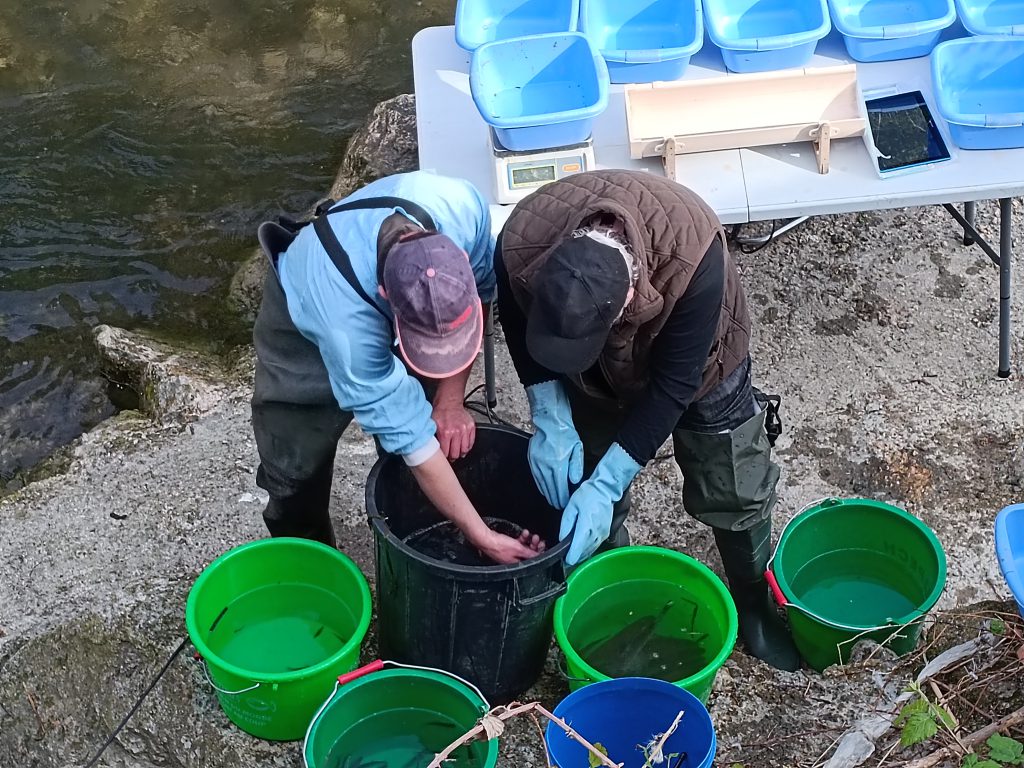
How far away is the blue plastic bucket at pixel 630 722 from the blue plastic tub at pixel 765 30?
217cm

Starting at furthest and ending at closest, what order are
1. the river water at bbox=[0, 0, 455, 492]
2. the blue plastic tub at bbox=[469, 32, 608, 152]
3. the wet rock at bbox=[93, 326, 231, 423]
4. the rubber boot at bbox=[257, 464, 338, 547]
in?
1. the river water at bbox=[0, 0, 455, 492]
2. the wet rock at bbox=[93, 326, 231, 423]
3. the blue plastic tub at bbox=[469, 32, 608, 152]
4. the rubber boot at bbox=[257, 464, 338, 547]

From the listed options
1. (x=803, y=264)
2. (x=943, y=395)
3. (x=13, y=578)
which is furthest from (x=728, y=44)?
(x=13, y=578)

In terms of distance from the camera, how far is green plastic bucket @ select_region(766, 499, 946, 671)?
293cm

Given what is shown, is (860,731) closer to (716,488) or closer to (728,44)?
(716,488)

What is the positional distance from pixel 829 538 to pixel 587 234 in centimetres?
162

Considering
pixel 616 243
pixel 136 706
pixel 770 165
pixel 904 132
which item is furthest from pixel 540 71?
pixel 136 706

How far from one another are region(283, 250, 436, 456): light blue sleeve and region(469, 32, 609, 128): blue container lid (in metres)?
1.41

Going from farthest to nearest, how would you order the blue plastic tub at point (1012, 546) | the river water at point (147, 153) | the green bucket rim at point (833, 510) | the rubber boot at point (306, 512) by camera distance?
the river water at point (147, 153) → the rubber boot at point (306, 512) → the green bucket rim at point (833, 510) → the blue plastic tub at point (1012, 546)

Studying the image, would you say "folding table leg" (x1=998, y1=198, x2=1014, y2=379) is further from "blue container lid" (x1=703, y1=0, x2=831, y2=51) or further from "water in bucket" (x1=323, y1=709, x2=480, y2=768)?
"water in bucket" (x1=323, y1=709, x2=480, y2=768)

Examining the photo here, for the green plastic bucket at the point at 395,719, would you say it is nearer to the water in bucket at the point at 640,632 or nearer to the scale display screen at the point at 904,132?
the water in bucket at the point at 640,632

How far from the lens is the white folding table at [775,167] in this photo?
324cm

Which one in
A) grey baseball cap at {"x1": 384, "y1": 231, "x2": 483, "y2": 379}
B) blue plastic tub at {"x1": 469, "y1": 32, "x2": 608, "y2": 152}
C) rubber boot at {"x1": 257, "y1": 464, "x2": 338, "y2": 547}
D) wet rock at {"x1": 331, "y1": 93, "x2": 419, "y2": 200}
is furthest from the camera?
wet rock at {"x1": 331, "y1": 93, "x2": 419, "y2": 200}

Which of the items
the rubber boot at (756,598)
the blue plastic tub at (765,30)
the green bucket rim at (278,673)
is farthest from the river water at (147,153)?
the rubber boot at (756,598)

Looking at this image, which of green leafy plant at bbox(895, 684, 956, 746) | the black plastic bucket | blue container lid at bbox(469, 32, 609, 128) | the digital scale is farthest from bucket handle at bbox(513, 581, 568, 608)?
blue container lid at bbox(469, 32, 609, 128)
